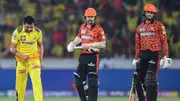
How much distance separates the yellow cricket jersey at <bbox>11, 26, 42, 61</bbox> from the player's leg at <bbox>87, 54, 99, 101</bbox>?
1.21 metres

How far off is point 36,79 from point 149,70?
2360 millimetres

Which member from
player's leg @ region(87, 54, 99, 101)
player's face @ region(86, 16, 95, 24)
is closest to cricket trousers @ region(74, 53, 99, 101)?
player's leg @ region(87, 54, 99, 101)

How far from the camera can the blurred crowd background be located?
2108cm

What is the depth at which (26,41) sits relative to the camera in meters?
13.2

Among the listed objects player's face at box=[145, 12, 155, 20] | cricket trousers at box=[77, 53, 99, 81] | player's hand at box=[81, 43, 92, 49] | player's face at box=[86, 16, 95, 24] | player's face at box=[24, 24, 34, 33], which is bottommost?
cricket trousers at box=[77, 53, 99, 81]

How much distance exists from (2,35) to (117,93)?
15.1ft

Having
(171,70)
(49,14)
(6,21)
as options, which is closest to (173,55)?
(171,70)

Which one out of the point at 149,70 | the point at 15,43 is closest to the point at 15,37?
the point at 15,43

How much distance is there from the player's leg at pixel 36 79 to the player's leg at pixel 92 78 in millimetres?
1030

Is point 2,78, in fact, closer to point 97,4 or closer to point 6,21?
point 6,21

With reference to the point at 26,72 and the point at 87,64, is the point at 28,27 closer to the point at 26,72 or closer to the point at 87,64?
the point at 26,72

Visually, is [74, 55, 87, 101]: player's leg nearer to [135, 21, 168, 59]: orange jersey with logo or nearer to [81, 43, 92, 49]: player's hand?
[81, 43, 92, 49]: player's hand

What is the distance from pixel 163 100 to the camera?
57.1 feet

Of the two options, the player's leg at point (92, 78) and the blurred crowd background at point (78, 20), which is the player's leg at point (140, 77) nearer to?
the player's leg at point (92, 78)
